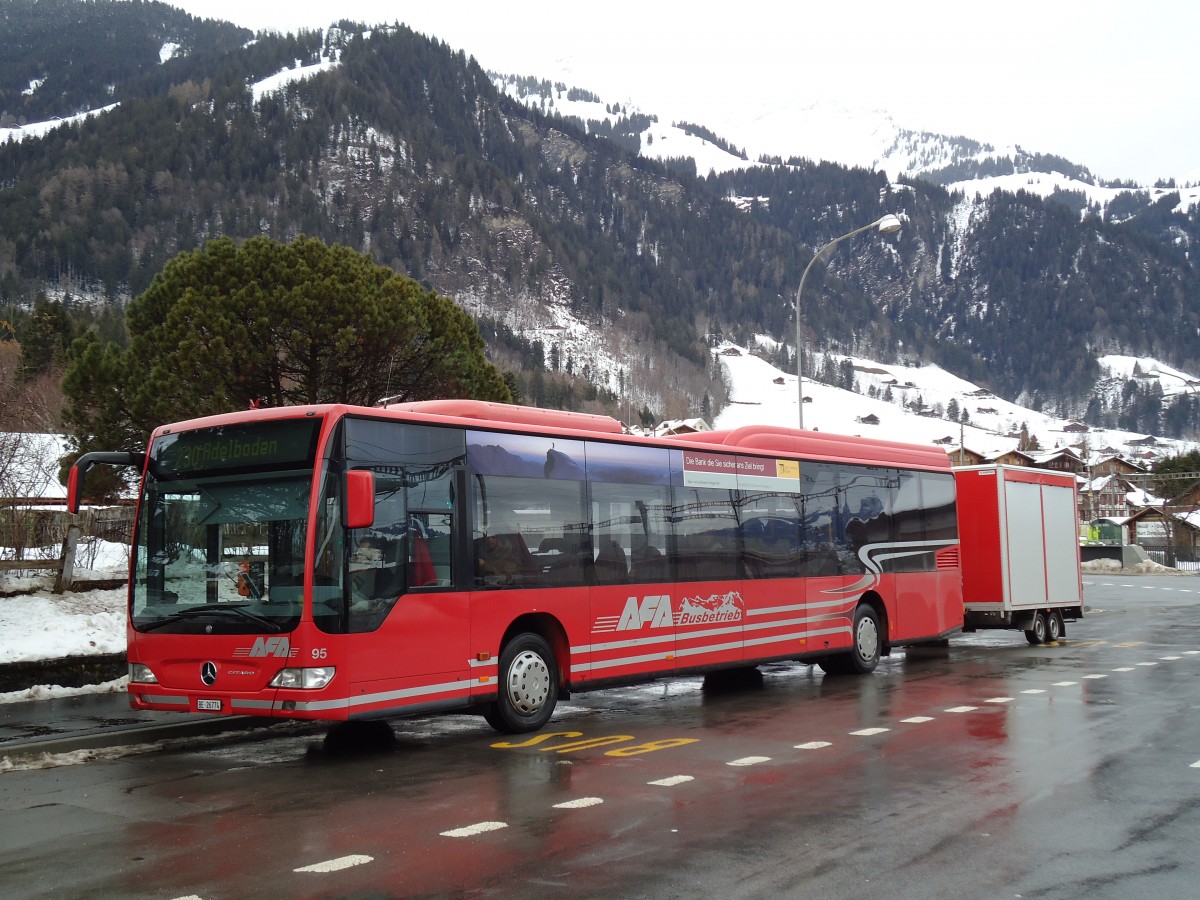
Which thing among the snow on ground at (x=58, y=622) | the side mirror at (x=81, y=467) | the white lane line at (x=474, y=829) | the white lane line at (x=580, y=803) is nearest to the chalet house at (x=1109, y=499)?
the snow on ground at (x=58, y=622)

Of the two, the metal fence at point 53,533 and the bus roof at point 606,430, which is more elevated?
the bus roof at point 606,430

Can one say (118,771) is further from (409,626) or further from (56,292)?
(56,292)

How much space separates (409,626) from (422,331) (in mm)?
15540

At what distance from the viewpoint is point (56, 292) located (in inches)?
6934

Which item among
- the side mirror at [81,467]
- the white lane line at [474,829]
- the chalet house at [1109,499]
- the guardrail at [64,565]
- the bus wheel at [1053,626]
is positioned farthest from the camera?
→ the chalet house at [1109,499]

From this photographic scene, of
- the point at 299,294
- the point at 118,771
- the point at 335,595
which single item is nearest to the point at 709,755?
the point at 335,595

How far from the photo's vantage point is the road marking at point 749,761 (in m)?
9.60

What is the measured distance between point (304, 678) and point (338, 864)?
317cm

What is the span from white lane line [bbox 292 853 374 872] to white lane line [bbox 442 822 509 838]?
69cm

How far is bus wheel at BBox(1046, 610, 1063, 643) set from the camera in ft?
69.4

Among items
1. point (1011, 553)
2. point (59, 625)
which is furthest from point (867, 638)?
point (59, 625)

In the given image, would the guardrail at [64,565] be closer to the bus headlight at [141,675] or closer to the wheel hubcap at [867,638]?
the bus headlight at [141,675]

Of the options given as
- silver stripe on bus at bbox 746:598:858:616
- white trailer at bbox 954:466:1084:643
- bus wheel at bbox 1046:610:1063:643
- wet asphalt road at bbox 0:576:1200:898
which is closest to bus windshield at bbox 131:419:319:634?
wet asphalt road at bbox 0:576:1200:898

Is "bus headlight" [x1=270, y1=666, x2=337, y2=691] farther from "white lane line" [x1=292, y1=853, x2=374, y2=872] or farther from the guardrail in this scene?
the guardrail
